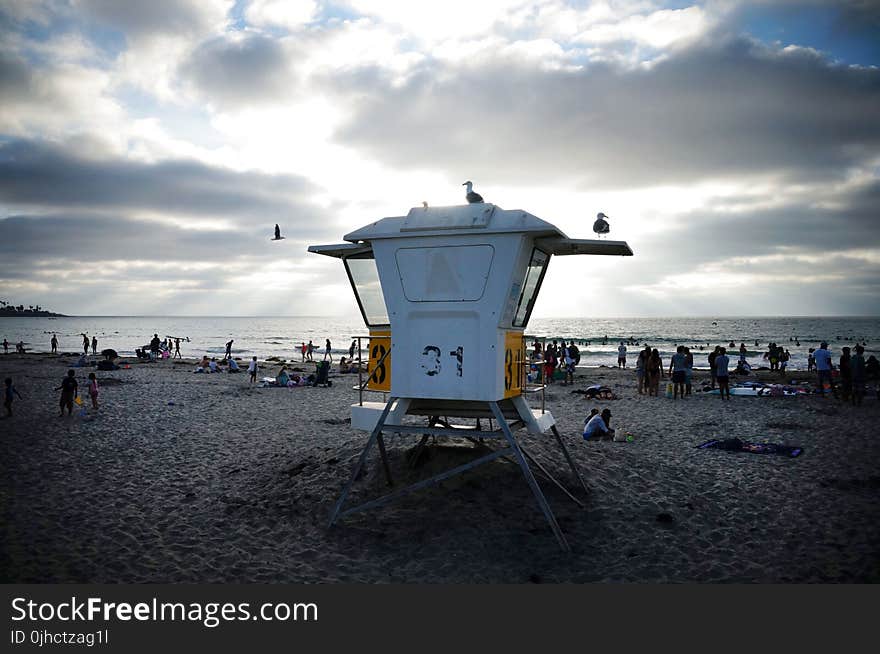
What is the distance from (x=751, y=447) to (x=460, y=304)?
32.3ft

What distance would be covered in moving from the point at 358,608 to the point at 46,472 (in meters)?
9.67

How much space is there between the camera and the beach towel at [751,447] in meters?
13.2

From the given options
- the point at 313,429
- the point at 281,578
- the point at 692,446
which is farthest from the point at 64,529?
the point at 692,446

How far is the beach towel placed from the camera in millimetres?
13180

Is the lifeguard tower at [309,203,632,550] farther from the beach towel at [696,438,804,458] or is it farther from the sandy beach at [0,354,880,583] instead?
A: the beach towel at [696,438,804,458]

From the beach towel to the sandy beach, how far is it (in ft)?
1.10

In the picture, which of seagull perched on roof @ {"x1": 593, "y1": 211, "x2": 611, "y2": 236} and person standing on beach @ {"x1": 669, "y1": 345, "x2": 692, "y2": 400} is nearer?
seagull perched on roof @ {"x1": 593, "y1": 211, "x2": 611, "y2": 236}

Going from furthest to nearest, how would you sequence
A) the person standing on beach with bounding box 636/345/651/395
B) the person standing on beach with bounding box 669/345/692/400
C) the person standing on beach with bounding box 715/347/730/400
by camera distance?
the person standing on beach with bounding box 636/345/651/395 < the person standing on beach with bounding box 669/345/692/400 < the person standing on beach with bounding box 715/347/730/400

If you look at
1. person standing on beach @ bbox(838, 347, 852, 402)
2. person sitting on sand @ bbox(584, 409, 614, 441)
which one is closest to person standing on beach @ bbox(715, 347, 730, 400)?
person standing on beach @ bbox(838, 347, 852, 402)

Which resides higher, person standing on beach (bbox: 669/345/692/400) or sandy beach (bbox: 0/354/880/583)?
person standing on beach (bbox: 669/345/692/400)

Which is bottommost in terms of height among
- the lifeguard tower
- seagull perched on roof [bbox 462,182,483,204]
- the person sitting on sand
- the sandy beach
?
the sandy beach

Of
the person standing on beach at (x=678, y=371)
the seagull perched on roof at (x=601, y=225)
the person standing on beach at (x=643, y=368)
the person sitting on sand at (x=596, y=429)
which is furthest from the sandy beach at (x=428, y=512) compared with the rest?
the person standing on beach at (x=643, y=368)

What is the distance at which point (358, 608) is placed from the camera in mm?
5672

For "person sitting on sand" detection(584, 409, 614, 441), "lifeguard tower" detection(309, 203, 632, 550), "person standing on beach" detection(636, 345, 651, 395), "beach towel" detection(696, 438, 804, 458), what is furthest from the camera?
"person standing on beach" detection(636, 345, 651, 395)
